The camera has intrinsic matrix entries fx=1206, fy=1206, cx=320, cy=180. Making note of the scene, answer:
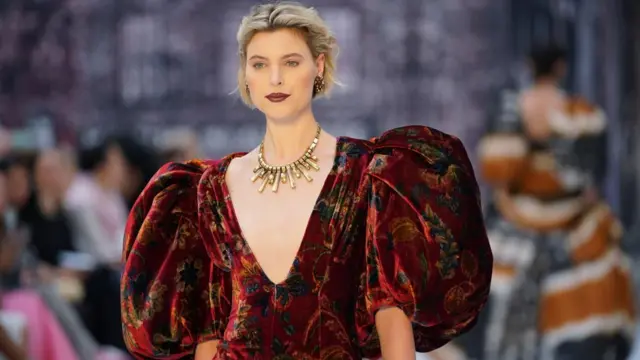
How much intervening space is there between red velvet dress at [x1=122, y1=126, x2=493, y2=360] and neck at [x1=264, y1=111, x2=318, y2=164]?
0.07m

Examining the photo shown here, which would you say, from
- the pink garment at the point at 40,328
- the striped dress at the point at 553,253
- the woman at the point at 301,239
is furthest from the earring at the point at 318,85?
the pink garment at the point at 40,328

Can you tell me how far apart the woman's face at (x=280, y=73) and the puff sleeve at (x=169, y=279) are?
251mm

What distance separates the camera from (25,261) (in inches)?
220

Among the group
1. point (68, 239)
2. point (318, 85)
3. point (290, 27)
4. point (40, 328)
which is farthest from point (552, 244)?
point (290, 27)

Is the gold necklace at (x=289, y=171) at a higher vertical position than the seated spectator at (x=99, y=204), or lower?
higher

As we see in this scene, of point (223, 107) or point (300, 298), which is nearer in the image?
point (300, 298)

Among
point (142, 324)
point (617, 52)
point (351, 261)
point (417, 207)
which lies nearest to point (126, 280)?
point (142, 324)

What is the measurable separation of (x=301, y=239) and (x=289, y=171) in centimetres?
15

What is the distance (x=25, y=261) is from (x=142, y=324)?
11.2 feet

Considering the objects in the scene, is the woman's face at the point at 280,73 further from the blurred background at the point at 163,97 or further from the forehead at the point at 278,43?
the blurred background at the point at 163,97

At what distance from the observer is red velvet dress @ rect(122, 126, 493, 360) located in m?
2.21

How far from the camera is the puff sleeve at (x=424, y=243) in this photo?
7.22 feet

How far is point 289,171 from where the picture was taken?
7.57 ft

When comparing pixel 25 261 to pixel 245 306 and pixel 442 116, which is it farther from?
pixel 245 306
